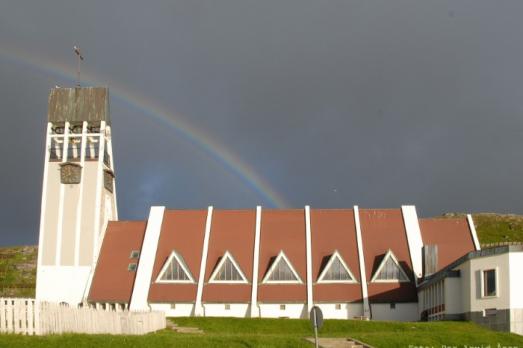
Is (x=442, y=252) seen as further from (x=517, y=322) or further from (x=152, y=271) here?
(x=152, y=271)

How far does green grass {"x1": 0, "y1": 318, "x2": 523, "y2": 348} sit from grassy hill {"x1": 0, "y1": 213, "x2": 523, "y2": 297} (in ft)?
145

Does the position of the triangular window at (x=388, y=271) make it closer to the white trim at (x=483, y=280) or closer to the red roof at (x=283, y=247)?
the red roof at (x=283, y=247)

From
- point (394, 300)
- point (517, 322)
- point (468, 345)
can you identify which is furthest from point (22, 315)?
point (394, 300)

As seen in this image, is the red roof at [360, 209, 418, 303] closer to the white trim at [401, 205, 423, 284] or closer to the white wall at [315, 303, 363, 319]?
the white trim at [401, 205, 423, 284]

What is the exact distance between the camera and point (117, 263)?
204 ft

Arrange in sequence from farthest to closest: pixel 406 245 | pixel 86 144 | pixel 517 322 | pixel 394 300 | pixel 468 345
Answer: pixel 86 144, pixel 406 245, pixel 394 300, pixel 517 322, pixel 468 345

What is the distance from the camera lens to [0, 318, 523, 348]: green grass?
1164 inches

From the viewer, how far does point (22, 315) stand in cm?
2998

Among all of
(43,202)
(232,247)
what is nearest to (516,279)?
(232,247)

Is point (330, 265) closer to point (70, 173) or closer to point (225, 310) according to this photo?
point (225, 310)

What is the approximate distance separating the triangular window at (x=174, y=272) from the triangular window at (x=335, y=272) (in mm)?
10872

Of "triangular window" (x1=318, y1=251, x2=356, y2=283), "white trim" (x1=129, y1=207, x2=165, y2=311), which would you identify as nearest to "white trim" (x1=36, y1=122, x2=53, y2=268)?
"white trim" (x1=129, y1=207, x2=165, y2=311)

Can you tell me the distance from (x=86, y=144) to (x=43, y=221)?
8.16m

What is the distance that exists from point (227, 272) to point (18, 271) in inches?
2088
